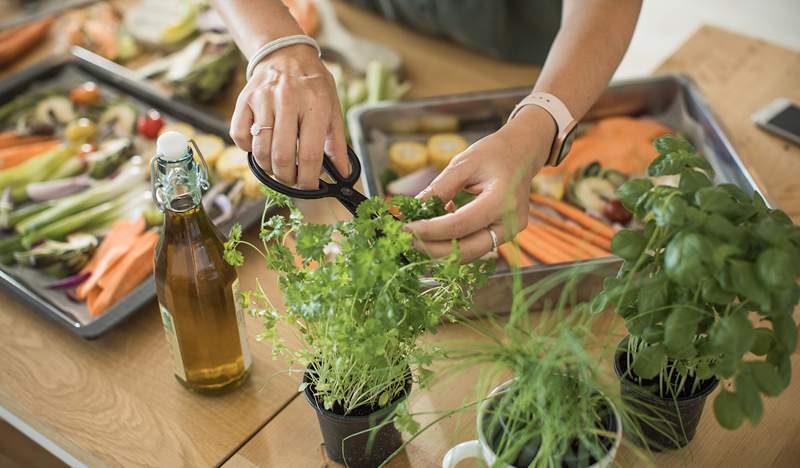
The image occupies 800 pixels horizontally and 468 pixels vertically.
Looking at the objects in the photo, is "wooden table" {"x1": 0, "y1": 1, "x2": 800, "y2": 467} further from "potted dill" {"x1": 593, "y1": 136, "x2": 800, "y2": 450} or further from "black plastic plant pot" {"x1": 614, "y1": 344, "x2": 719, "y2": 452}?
"potted dill" {"x1": 593, "y1": 136, "x2": 800, "y2": 450}

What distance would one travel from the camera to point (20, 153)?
187cm

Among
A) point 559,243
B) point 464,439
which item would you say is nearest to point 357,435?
point 464,439

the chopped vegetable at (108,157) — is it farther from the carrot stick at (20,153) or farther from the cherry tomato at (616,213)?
the cherry tomato at (616,213)

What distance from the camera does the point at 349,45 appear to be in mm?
2115

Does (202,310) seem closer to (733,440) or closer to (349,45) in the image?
(733,440)

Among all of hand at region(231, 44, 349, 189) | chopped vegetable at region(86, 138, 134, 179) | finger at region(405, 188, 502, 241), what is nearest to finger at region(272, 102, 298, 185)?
hand at region(231, 44, 349, 189)

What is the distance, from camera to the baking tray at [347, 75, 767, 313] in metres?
1.72

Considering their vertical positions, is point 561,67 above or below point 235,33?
above

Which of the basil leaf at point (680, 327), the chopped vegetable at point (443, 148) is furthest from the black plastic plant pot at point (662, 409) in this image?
the chopped vegetable at point (443, 148)

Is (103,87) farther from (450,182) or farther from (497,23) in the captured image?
(450,182)

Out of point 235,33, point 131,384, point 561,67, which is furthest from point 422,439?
point 235,33

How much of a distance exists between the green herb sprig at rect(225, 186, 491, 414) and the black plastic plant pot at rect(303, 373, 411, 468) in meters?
0.01

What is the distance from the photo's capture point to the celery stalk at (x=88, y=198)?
170cm

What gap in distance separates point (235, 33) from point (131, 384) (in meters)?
0.60
